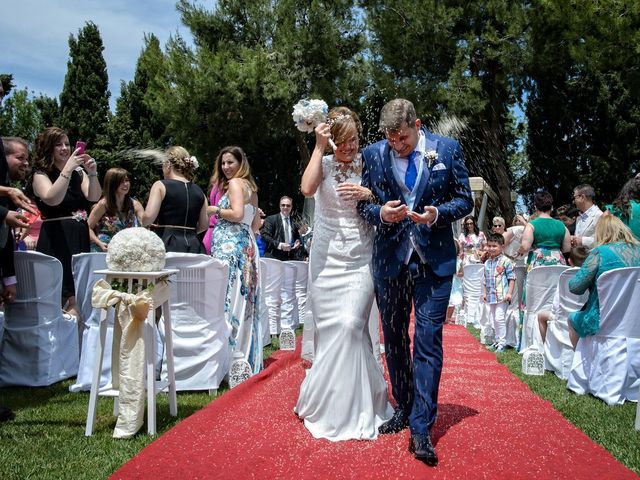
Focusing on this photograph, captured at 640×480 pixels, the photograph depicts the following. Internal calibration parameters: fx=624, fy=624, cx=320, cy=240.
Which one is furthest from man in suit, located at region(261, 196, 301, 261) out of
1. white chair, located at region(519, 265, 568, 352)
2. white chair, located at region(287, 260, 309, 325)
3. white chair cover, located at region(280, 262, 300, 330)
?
white chair, located at region(519, 265, 568, 352)

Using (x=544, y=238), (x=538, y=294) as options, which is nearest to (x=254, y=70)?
(x=544, y=238)

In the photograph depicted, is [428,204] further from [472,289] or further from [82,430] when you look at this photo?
[472,289]

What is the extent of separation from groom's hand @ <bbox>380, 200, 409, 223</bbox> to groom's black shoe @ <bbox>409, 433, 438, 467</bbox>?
4.20 ft

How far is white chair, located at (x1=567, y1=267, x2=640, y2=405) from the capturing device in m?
5.28

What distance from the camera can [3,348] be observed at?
575cm

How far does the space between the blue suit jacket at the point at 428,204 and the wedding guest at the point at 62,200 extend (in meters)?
2.82

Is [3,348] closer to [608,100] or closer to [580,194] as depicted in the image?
[580,194]

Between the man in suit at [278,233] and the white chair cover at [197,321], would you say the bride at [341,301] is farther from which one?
the man in suit at [278,233]

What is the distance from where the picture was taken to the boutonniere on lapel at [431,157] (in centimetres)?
388

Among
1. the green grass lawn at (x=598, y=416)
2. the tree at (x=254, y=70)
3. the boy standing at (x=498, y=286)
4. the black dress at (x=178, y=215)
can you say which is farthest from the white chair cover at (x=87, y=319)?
the tree at (x=254, y=70)

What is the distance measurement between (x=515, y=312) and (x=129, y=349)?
627 cm

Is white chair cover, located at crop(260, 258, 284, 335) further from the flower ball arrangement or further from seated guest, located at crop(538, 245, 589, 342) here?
the flower ball arrangement

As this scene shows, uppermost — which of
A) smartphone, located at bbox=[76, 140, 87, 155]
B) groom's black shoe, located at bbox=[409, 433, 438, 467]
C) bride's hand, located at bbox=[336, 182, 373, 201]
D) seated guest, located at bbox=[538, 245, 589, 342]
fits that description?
smartphone, located at bbox=[76, 140, 87, 155]

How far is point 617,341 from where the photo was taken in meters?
5.41
